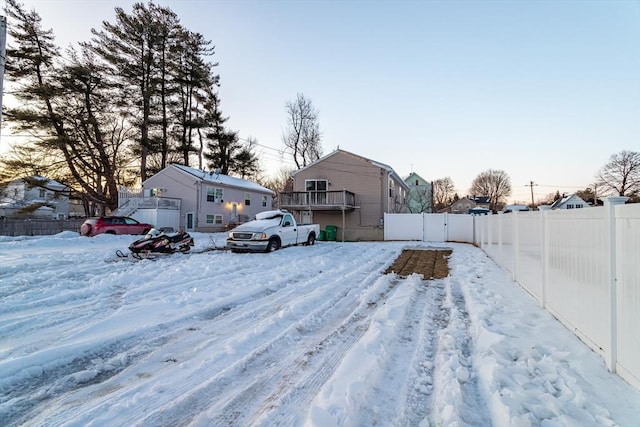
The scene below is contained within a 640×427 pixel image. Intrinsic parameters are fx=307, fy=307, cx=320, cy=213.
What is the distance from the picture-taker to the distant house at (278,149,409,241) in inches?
901

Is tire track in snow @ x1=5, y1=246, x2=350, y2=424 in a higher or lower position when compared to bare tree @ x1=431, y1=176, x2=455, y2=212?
lower

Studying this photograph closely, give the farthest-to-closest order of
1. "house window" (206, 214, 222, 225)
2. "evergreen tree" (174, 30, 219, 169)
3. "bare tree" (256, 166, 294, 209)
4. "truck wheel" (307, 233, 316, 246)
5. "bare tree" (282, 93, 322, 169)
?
"bare tree" (256, 166, 294, 209)
"bare tree" (282, 93, 322, 169)
"evergreen tree" (174, 30, 219, 169)
"house window" (206, 214, 222, 225)
"truck wheel" (307, 233, 316, 246)

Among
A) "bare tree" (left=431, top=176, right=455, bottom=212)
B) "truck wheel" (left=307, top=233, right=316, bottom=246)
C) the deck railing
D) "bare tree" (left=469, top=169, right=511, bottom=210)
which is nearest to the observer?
"truck wheel" (left=307, top=233, right=316, bottom=246)

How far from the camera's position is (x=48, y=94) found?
22.7 m

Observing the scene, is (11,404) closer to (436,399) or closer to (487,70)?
(436,399)

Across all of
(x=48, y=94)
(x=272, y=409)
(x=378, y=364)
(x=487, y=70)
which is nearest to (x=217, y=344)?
(x=272, y=409)

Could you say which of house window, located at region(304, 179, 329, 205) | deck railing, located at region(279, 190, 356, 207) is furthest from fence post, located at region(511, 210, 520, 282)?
house window, located at region(304, 179, 329, 205)

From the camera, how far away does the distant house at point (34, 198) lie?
78.7ft

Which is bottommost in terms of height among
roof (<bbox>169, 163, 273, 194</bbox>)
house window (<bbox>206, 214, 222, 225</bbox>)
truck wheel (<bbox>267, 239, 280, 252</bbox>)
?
truck wheel (<bbox>267, 239, 280, 252</bbox>)

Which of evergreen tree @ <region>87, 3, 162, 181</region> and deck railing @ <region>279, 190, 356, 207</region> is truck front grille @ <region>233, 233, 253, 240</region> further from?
evergreen tree @ <region>87, 3, 162, 181</region>

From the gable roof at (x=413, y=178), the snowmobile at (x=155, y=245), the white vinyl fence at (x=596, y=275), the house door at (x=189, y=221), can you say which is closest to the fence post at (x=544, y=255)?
the white vinyl fence at (x=596, y=275)

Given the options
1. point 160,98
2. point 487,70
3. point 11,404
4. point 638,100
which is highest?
point 160,98

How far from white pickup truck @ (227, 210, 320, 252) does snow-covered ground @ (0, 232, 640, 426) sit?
5.51m

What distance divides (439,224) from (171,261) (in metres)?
17.0
